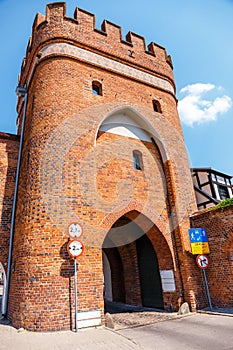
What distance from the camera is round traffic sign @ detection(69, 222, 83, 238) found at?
22.4 ft

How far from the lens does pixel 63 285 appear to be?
643 centimetres

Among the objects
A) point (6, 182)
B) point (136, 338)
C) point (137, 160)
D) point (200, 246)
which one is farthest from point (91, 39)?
point (136, 338)

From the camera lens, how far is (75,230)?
6895 mm

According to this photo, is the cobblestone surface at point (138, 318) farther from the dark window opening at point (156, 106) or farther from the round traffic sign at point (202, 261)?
the dark window opening at point (156, 106)

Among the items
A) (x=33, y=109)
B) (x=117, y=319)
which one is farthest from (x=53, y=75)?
(x=117, y=319)

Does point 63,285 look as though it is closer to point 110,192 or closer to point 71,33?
point 110,192

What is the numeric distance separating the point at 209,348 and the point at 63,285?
3.70m

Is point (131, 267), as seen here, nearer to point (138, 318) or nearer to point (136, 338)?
point (138, 318)

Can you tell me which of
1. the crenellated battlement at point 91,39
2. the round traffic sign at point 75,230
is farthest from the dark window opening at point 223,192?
the round traffic sign at point 75,230

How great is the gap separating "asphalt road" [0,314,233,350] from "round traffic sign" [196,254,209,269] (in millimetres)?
1867

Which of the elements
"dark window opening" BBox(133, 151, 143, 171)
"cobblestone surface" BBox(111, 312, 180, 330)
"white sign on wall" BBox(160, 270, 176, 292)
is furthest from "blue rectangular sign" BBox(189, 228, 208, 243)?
"dark window opening" BBox(133, 151, 143, 171)

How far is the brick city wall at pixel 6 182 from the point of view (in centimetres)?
811

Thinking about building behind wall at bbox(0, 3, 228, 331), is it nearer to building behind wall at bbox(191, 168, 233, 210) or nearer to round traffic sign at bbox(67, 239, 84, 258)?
round traffic sign at bbox(67, 239, 84, 258)

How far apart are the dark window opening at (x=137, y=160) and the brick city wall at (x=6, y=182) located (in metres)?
4.80
